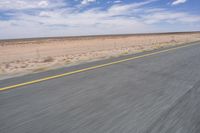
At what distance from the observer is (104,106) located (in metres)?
3.29

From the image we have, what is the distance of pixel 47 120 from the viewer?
9.11ft

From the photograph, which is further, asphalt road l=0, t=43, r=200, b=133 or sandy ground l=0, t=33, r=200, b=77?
sandy ground l=0, t=33, r=200, b=77

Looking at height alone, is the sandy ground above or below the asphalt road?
below

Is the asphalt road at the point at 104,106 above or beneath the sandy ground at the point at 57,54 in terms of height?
above

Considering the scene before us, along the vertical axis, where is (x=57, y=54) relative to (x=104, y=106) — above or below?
below

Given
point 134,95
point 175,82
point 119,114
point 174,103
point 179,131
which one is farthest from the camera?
point 175,82

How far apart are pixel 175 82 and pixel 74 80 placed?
3.15m

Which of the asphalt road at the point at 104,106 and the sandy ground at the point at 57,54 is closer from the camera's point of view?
the asphalt road at the point at 104,106

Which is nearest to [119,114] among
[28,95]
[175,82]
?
[28,95]

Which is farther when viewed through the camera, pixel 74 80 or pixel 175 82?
pixel 74 80

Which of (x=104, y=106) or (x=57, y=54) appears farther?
(x=57, y=54)

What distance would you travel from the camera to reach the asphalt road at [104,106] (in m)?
2.59

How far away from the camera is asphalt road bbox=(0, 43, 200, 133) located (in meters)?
2.59

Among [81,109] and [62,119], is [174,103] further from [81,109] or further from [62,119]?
[62,119]
